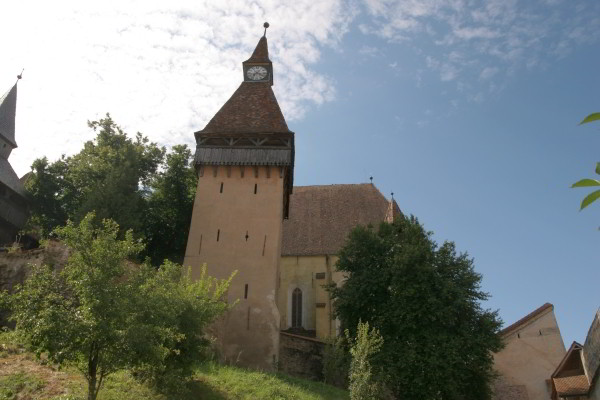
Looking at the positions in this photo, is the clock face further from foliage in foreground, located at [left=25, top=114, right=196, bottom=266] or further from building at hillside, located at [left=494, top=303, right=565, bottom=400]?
building at hillside, located at [left=494, top=303, right=565, bottom=400]

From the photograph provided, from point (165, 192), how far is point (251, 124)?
20.1 ft

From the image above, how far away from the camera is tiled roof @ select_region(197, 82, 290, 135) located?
24031 mm

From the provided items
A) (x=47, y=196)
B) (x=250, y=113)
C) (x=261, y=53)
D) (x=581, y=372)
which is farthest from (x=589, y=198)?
(x=47, y=196)

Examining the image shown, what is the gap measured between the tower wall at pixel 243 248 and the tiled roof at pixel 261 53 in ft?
28.2

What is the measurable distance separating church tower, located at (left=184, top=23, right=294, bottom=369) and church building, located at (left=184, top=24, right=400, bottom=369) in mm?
38

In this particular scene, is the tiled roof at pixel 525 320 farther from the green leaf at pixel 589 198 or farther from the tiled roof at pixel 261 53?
the green leaf at pixel 589 198

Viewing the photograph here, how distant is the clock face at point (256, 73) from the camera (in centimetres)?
2856

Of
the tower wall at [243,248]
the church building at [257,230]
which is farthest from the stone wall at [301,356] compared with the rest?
the tower wall at [243,248]

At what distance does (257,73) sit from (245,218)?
10.0 metres

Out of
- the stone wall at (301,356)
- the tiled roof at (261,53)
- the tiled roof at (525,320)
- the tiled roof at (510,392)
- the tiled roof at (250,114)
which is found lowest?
the tiled roof at (510,392)

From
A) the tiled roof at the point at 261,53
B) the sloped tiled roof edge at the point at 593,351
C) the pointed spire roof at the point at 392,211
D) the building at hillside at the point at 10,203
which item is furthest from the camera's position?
the tiled roof at the point at 261,53

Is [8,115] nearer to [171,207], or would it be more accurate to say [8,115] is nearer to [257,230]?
[171,207]

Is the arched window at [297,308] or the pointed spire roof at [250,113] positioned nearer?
the pointed spire roof at [250,113]

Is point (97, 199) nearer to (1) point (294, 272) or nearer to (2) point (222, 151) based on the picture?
(2) point (222, 151)
